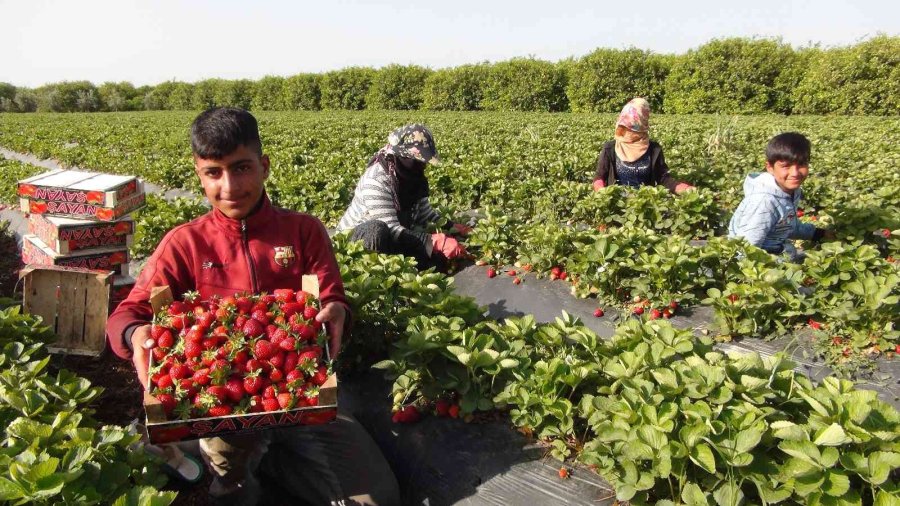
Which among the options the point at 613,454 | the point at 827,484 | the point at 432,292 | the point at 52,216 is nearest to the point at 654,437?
the point at 613,454

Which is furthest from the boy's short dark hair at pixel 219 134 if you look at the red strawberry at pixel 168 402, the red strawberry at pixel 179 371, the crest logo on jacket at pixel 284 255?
the red strawberry at pixel 168 402

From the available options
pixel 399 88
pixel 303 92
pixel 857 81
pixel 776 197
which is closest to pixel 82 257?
pixel 776 197

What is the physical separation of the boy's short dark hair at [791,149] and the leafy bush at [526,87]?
3105 centimetres

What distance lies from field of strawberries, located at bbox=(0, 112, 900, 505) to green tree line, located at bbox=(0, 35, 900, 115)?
20.8 meters

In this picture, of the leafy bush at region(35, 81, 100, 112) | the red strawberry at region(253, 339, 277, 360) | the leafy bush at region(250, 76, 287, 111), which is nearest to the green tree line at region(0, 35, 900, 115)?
the leafy bush at region(250, 76, 287, 111)

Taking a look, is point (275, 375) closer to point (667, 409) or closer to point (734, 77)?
point (667, 409)

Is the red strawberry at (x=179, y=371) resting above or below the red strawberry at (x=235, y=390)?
above

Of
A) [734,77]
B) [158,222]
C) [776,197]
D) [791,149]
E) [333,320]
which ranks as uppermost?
[734,77]

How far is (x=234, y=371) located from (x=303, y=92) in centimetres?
5032

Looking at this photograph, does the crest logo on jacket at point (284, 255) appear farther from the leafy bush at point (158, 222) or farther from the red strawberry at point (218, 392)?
the leafy bush at point (158, 222)

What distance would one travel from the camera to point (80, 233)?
174 inches

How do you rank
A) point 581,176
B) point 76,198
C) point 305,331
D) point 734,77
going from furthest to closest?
1. point 734,77
2. point 581,176
3. point 76,198
4. point 305,331

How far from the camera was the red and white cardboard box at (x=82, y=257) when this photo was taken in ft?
14.6

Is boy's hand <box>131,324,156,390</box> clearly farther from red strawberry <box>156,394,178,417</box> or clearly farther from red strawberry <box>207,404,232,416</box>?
red strawberry <box>207,404,232,416</box>
